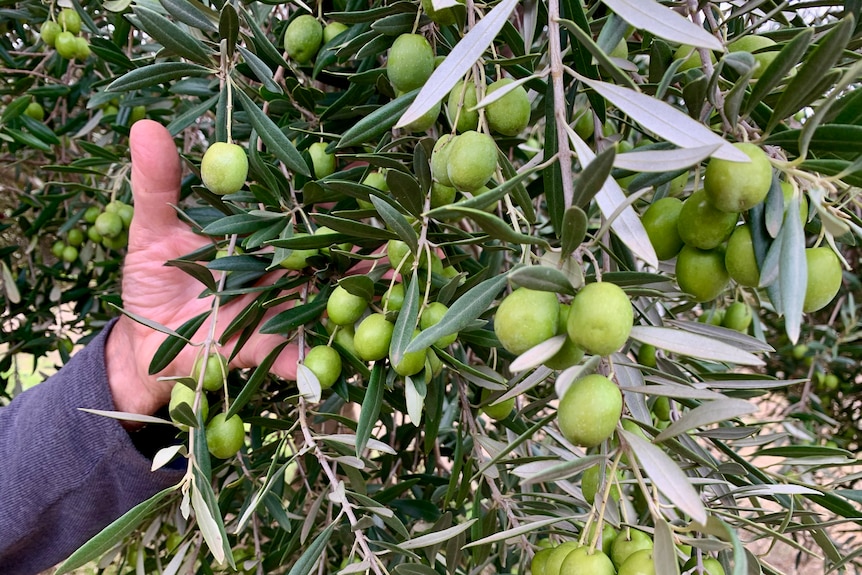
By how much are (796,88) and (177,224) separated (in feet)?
4.09

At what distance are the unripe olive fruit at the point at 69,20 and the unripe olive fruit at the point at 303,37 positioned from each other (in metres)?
0.86

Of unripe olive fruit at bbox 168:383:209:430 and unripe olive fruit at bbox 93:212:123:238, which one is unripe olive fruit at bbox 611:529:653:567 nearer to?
unripe olive fruit at bbox 168:383:209:430

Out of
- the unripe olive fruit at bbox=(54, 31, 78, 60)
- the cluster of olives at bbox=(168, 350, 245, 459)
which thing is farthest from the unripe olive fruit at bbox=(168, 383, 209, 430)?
the unripe olive fruit at bbox=(54, 31, 78, 60)

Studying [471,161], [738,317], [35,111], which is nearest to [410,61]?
[471,161]

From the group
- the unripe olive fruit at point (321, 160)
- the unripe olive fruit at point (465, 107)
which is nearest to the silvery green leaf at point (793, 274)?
the unripe olive fruit at point (465, 107)

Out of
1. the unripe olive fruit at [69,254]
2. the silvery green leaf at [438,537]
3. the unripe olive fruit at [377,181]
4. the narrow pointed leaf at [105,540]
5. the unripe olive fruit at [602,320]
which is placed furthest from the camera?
the unripe olive fruit at [69,254]

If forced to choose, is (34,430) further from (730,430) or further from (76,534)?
(730,430)

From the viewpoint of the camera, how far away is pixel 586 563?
47 centimetres

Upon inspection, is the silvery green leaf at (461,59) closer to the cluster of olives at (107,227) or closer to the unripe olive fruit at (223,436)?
the unripe olive fruit at (223,436)

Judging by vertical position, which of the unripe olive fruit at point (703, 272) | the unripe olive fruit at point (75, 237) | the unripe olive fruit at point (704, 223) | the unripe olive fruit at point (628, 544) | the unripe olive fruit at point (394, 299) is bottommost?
the unripe olive fruit at point (75, 237)

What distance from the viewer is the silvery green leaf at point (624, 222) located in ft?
1.61

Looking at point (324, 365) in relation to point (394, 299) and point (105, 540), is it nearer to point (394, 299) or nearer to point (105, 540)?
point (394, 299)

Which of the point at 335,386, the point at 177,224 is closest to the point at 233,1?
the point at 335,386

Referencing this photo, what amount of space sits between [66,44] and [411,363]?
4.30 ft
